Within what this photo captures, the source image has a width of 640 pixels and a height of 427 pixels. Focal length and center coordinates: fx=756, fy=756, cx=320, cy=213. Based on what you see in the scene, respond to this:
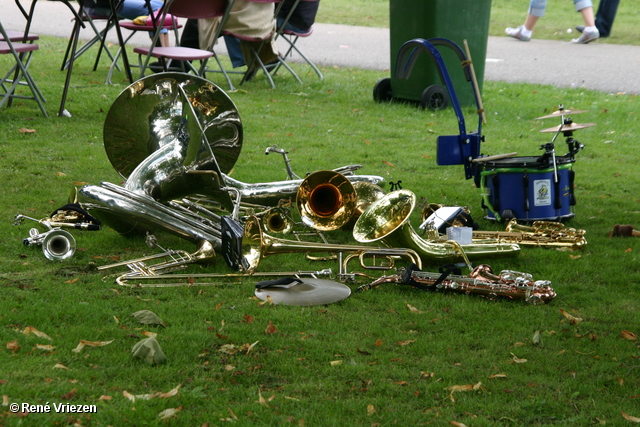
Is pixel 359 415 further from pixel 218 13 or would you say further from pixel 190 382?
pixel 218 13

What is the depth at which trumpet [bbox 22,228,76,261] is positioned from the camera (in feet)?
13.6

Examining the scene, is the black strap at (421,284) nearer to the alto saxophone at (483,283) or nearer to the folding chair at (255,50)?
Result: the alto saxophone at (483,283)

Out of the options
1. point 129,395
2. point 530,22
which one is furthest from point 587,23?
point 129,395

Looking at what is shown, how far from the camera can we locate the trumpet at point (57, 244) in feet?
13.6

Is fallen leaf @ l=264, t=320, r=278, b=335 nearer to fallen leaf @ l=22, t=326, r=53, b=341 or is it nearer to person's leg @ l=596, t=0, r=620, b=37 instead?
fallen leaf @ l=22, t=326, r=53, b=341

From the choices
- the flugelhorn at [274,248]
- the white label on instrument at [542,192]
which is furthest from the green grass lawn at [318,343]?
the white label on instrument at [542,192]

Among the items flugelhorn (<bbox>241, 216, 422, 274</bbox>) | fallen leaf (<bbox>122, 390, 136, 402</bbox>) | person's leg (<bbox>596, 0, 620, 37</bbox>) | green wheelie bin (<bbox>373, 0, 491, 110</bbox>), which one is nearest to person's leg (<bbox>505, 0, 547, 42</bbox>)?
person's leg (<bbox>596, 0, 620, 37</bbox>)

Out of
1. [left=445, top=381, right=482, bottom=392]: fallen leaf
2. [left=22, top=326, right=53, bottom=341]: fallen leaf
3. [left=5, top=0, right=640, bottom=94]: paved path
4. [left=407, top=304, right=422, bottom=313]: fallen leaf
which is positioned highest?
[left=5, top=0, right=640, bottom=94]: paved path

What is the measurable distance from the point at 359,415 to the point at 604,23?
13225 mm

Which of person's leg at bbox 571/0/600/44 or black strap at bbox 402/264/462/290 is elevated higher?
person's leg at bbox 571/0/600/44

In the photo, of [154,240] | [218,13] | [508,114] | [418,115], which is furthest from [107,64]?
[154,240]

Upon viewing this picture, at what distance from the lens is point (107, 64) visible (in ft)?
33.3

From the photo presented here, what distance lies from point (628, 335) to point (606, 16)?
12061 millimetres

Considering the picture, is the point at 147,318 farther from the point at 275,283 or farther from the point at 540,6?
the point at 540,6
